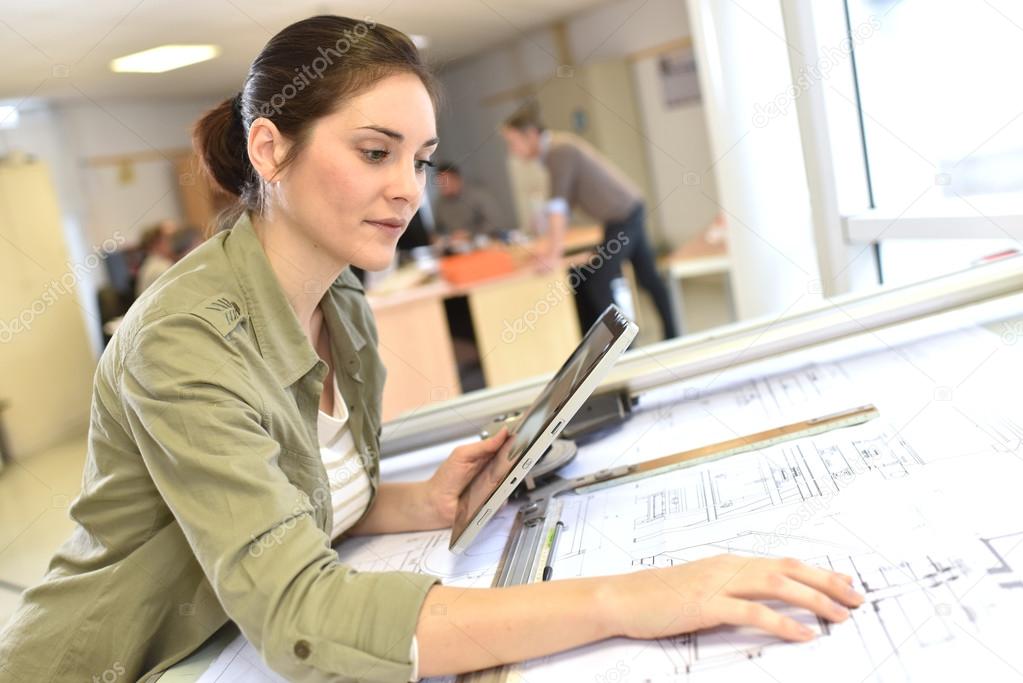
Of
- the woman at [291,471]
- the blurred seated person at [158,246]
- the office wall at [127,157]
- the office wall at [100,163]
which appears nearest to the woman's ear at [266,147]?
the woman at [291,471]

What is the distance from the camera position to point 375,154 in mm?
940

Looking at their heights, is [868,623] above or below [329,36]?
below

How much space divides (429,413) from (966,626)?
0.99 m

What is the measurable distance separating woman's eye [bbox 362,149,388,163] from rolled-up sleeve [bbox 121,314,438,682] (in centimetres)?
27

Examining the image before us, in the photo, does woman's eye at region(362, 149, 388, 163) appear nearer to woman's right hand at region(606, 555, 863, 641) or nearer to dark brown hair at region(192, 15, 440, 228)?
dark brown hair at region(192, 15, 440, 228)

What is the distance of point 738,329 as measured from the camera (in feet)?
4.75

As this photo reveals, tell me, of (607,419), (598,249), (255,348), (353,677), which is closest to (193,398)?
(255,348)

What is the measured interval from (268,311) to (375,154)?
21 cm

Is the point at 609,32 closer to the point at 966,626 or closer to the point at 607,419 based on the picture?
the point at 607,419

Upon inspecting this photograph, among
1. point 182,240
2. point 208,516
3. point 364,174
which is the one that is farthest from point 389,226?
point 182,240

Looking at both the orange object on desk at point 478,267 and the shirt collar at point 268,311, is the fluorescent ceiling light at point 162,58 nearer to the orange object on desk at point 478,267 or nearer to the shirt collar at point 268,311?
the orange object on desk at point 478,267

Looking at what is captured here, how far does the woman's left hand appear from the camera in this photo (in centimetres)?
114

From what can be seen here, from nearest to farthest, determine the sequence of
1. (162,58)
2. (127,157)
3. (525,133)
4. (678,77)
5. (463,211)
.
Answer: (525,133), (162,58), (678,77), (463,211), (127,157)

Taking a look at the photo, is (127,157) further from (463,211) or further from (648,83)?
(648,83)
